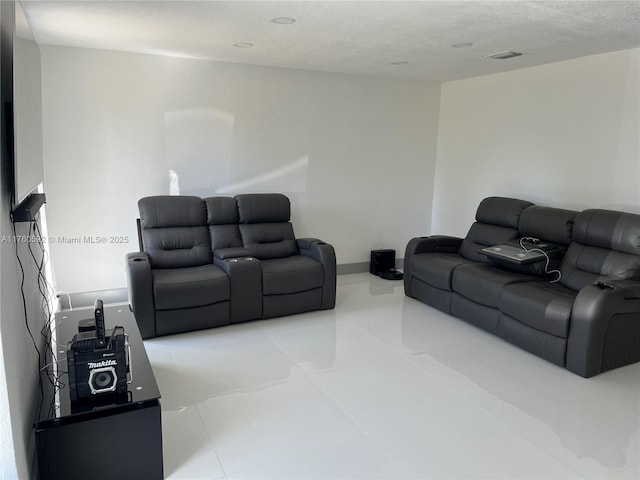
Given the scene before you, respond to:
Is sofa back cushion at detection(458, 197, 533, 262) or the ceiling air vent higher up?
the ceiling air vent

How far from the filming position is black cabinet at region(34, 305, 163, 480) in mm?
2020

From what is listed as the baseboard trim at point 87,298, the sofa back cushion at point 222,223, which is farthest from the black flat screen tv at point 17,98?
the baseboard trim at point 87,298

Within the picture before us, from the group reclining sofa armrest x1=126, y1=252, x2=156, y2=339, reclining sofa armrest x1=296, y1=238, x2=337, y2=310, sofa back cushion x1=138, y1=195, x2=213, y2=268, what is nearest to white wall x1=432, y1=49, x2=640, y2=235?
reclining sofa armrest x1=296, y1=238, x2=337, y2=310

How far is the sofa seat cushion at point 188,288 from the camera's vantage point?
382cm

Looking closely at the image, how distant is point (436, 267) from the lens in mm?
4562

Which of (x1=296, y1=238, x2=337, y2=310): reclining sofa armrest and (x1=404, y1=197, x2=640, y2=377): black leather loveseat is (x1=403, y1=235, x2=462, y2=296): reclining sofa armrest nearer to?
(x1=404, y1=197, x2=640, y2=377): black leather loveseat

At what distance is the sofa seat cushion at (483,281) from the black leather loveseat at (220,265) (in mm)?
1186

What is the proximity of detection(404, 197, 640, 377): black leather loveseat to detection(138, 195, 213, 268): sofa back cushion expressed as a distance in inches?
84.5

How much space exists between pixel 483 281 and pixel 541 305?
605 mm

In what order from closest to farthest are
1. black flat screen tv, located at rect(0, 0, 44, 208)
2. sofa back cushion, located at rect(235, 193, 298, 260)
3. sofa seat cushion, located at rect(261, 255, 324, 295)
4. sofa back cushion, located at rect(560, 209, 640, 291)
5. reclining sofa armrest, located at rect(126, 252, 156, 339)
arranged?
black flat screen tv, located at rect(0, 0, 44, 208) < sofa back cushion, located at rect(560, 209, 640, 291) < reclining sofa armrest, located at rect(126, 252, 156, 339) < sofa seat cushion, located at rect(261, 255, 324, 295) < sofa back cushion, located at rect(235, 193, 298, 260)

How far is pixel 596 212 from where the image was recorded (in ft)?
12.9

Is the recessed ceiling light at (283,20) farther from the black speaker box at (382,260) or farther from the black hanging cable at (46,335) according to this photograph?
the black speaker box at (382,260)

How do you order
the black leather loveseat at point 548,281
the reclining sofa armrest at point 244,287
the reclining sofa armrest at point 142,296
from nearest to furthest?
the black leather loveseat at point 548,281 < the reclining sofa armrest at point 142,296 < the reclining sofa armrest at point 244,287

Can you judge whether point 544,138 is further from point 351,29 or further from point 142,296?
point 142,296
